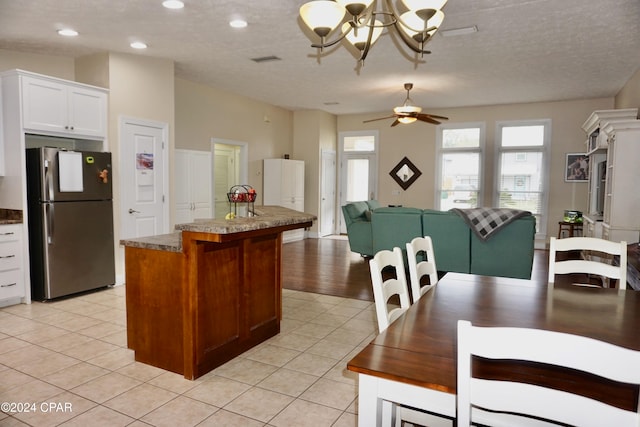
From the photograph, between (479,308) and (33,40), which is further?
(33,40)

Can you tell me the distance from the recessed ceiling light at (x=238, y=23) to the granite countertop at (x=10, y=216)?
113 inches

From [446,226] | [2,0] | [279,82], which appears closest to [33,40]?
[2,0]

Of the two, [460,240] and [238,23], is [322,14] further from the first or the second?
[460,240]

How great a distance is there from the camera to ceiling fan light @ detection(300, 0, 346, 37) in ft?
7.88

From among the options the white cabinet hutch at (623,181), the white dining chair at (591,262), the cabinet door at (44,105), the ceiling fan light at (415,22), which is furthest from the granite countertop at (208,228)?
the white cabinet hutch at (623,181)

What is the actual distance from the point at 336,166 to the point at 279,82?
145 inches

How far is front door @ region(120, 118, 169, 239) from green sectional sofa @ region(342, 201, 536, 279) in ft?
9.28

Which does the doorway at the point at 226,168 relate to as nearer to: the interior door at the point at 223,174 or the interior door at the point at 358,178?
the interior door at the point at 223,174

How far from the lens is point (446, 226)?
16.8ft

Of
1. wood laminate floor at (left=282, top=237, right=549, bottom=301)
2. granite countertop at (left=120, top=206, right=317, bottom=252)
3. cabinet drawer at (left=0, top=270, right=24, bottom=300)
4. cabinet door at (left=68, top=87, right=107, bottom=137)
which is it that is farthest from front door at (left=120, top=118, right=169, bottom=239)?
granite countertop at (left=120, top=206, right=317, bottom=252)

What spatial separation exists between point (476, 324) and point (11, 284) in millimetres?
4477

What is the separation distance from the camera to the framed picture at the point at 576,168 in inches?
306

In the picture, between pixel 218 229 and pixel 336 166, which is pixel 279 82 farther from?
pixel 218 229

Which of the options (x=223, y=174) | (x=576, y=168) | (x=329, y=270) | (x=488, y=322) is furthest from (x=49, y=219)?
(x=576, y=168)
